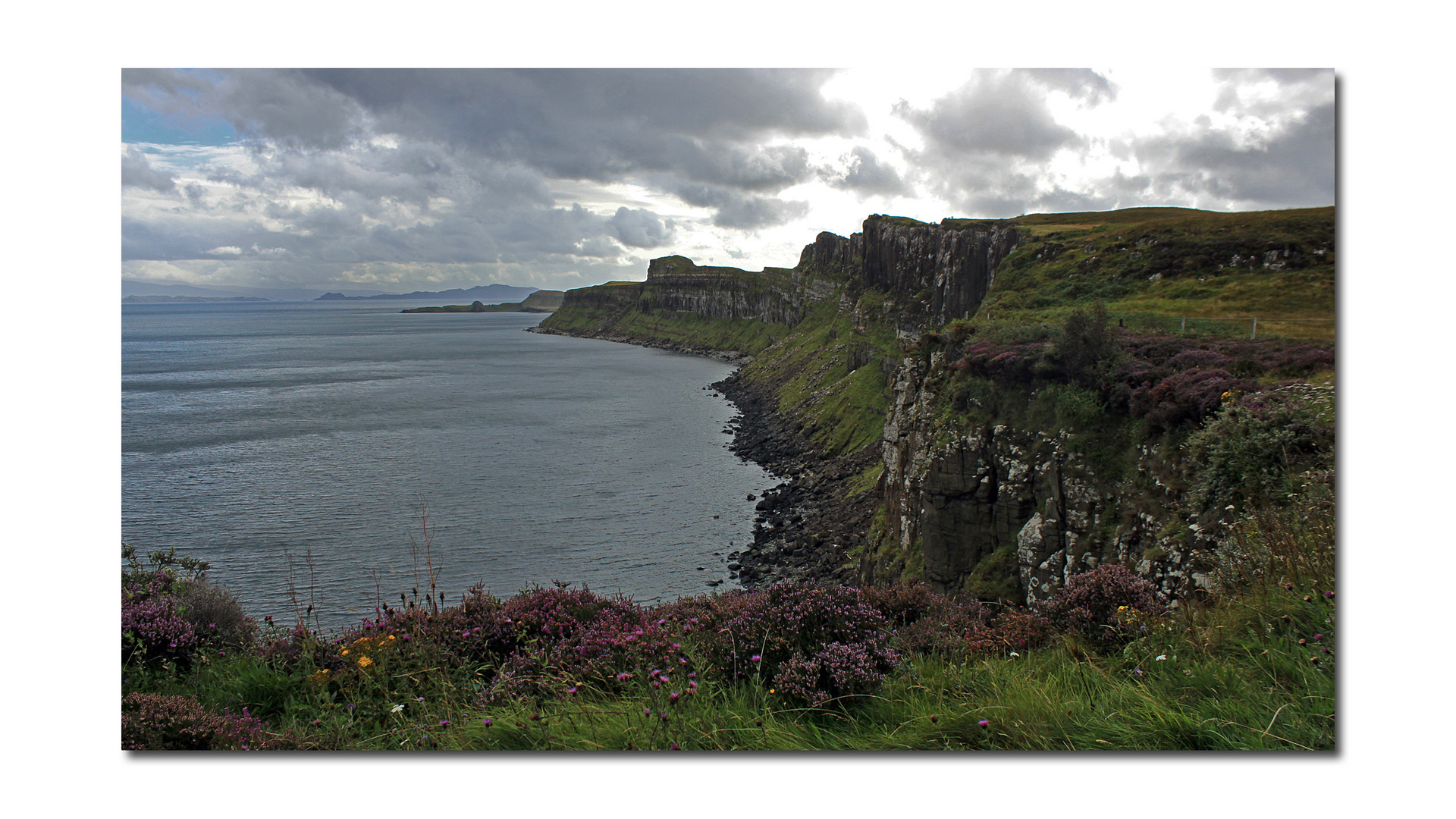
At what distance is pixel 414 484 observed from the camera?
4869 centimetres

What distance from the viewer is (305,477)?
161ft

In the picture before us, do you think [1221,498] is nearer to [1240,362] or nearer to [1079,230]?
[1240,362]

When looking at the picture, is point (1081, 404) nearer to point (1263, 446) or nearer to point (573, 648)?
point (1263, 446)

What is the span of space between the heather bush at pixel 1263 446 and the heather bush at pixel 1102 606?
2.97 m

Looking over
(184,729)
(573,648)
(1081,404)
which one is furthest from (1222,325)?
(184,729)

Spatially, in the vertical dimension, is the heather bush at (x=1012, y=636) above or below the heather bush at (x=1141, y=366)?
below

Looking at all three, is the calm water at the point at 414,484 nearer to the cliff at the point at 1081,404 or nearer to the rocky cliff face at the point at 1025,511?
the cliff at the point at 1081,404

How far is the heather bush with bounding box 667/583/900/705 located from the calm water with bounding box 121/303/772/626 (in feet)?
19.1

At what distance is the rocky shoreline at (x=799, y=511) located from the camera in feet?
116

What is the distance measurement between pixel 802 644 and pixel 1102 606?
2.94m

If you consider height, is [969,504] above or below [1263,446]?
below

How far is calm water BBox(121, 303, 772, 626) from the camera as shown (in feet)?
111

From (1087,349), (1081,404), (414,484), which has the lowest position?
(414,484)

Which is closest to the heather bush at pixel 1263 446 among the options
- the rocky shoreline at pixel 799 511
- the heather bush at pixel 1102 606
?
the heather bush at pixel 1102 606
